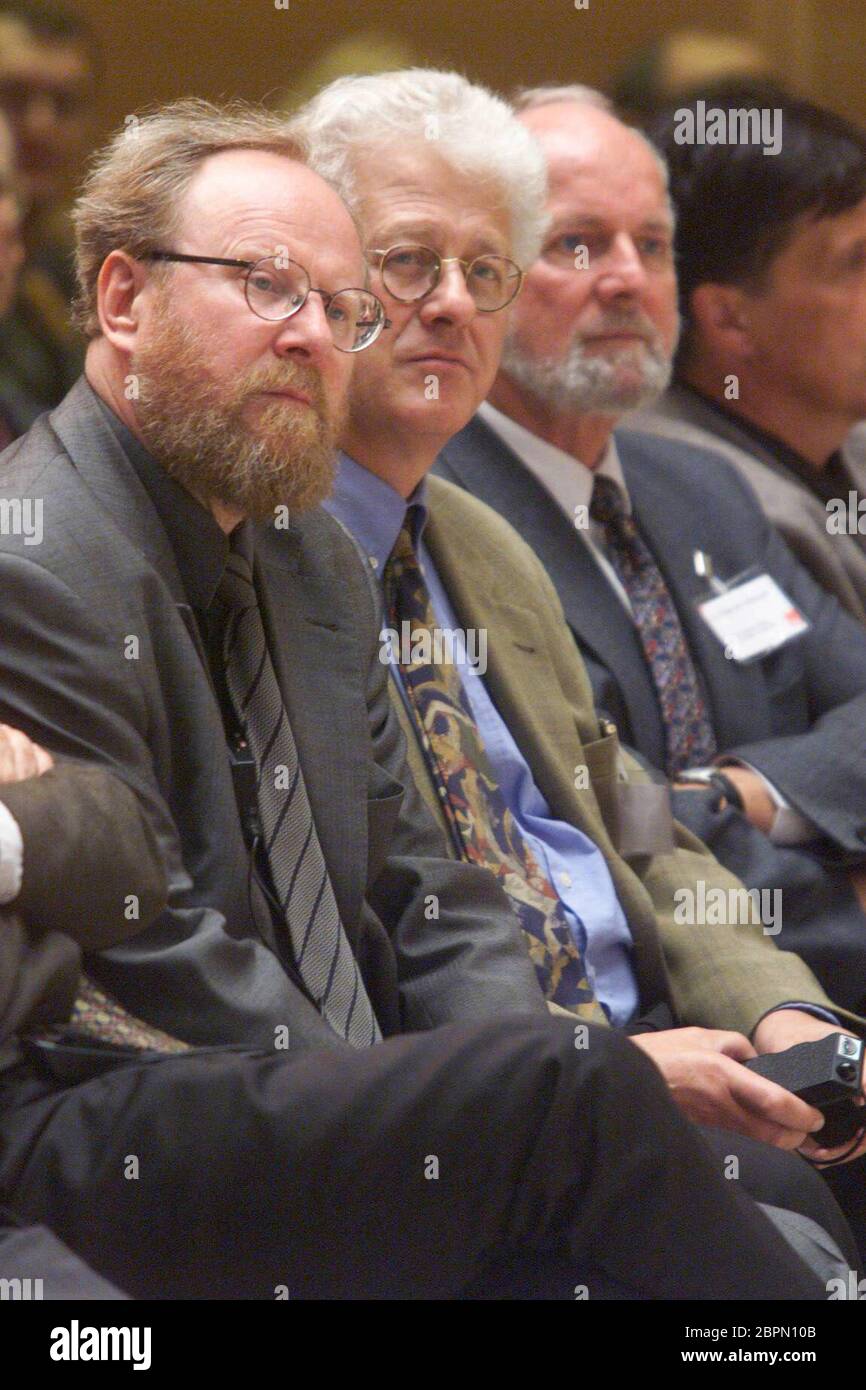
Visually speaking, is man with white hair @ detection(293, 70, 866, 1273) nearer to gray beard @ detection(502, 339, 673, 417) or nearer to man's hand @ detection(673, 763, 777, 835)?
man's hand @ detection(673, 763, 777, 835)

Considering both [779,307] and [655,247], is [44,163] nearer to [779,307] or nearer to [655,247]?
[655,247]

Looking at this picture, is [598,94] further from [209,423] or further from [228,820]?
[228,820]

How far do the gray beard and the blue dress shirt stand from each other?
652mm

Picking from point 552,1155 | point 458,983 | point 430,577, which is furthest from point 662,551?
point 552,1155

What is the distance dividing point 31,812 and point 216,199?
746mm

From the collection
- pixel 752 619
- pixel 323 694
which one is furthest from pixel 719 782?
pixel 323 694

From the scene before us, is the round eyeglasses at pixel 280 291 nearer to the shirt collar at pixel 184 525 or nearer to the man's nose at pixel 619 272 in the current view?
the shirt collar at pixel 184 525

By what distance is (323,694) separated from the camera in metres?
2.03

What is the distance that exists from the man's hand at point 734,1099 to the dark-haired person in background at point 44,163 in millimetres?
1425

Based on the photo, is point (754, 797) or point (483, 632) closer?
point (483, 632)

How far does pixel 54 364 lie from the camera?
3102 millimetres

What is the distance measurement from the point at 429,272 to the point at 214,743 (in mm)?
934

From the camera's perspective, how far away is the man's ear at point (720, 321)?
12.2 feet

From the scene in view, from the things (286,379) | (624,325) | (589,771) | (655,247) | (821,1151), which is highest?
(655,247)
